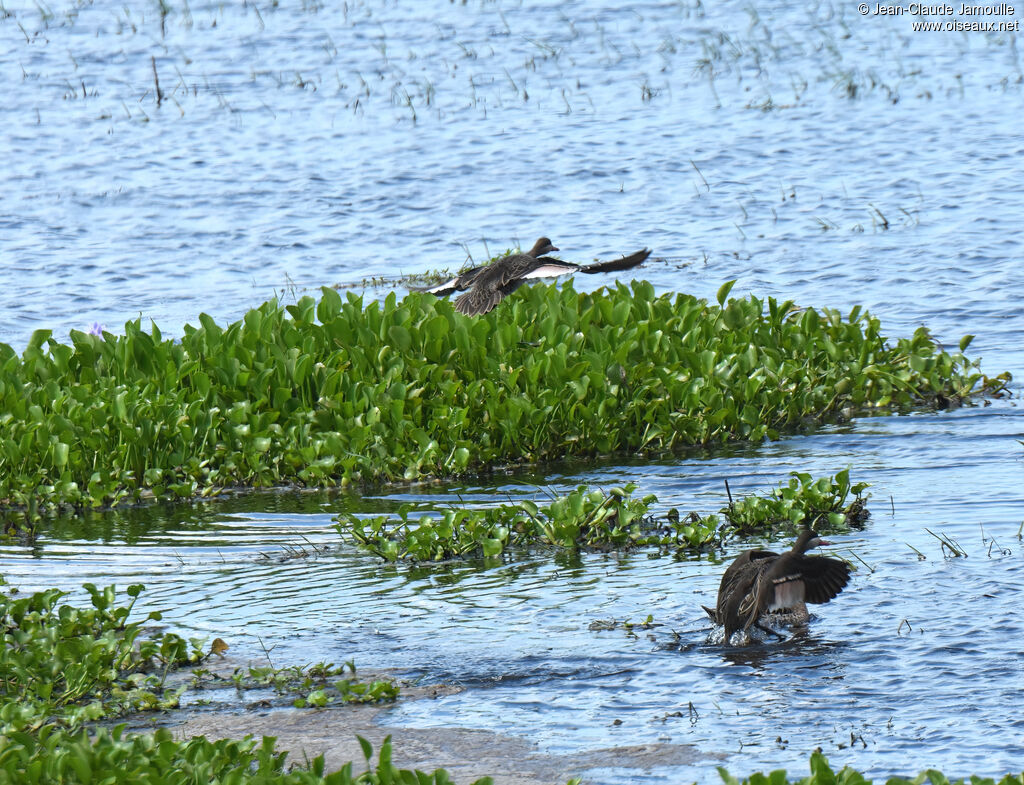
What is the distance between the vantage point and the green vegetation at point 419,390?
963cm

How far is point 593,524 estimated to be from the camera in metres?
8.12

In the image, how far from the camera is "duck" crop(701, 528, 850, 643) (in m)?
6.54

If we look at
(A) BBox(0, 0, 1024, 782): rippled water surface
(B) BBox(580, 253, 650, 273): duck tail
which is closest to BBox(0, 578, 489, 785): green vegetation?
(A) BBox(0, 0, 1024, 782): rippled water surface

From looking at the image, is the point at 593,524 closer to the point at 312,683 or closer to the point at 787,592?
the point at 787,592

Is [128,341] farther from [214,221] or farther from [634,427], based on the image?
[214,221]

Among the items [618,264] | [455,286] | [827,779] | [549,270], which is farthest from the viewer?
[455,286]

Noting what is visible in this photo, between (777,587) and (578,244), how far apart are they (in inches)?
460

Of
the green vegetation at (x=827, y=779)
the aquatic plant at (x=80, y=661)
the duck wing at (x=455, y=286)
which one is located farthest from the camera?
the duck wing at (x=455, y=286)

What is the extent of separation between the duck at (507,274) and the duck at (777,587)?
464 centimetres

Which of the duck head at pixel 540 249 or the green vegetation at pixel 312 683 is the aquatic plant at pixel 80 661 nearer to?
the green vegetation at pixel 312 683

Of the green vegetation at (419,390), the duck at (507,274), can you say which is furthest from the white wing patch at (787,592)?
the duck at (507,274)

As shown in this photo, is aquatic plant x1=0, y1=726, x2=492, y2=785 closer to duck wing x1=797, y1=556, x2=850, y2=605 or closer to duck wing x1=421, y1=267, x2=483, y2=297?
duck wing x1=797, y1=556, x2=850, y2=605

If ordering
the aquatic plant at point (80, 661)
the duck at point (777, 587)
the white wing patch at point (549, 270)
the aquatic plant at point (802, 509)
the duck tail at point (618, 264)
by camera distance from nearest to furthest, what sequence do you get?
the aquatic plant at point (80, 661), the duck at point (777, 587), the aquatic plant at point (802, 509), the duck tail at point (618, 264), the white wing patch at point (549, 270)

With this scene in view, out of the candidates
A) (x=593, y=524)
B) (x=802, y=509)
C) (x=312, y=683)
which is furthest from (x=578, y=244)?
(x=312, y=683)
